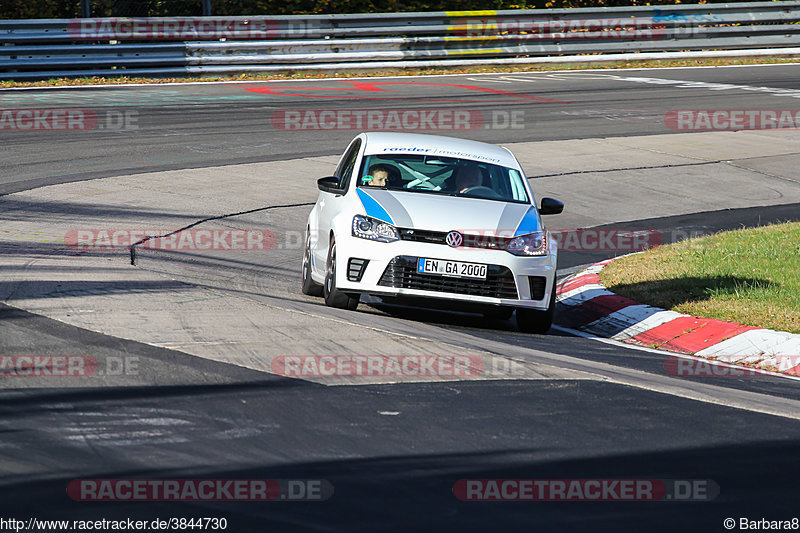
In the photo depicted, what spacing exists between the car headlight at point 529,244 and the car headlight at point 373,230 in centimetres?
99

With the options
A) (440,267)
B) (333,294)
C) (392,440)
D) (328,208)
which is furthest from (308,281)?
(392,440)

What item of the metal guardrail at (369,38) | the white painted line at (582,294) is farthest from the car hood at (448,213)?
the metal guardrail at (369,38)

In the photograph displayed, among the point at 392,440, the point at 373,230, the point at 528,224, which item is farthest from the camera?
the point at 528,224

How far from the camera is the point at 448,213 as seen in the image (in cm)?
910

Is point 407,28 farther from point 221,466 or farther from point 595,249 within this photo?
point 221,466

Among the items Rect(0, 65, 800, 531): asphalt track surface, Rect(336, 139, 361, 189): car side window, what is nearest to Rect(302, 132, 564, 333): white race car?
Rect(336, 139, 361, 189): car side window

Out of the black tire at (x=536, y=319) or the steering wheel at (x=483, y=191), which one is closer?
the black tire at (x=536, y=319)

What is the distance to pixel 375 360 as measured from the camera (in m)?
7.05

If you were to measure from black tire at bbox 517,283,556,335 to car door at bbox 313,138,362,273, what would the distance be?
5.87 ft

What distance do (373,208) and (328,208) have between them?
853 mm

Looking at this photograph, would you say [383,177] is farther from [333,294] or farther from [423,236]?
[333,294]

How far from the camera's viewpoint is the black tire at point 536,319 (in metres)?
9.27

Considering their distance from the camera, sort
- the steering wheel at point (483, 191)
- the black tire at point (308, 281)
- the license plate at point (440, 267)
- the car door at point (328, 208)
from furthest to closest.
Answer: the black tire at point (308, 281) < the steering wheel at point (483, 191) < the car door at point (328, 208) < the license plate at point (440, 267)

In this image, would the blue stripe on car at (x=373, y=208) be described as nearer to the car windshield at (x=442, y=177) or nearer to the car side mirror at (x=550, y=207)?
the car windshield at (x=442, y=177)
